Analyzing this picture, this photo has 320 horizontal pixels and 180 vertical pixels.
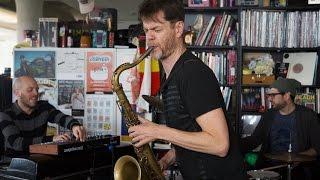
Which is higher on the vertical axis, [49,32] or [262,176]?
[49,32]

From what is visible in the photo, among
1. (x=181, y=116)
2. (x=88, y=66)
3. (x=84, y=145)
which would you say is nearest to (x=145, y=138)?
(x=181, y=116)

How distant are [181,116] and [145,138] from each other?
157 mm

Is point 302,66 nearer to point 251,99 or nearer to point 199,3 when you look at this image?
point 251,99

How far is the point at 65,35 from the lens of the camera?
13.2 feet

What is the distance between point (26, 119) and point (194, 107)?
2.27m

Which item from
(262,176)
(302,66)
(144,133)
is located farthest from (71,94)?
(144,133)

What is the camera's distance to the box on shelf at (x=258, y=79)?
4.00 meters

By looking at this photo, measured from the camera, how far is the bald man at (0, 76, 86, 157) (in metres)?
3.05

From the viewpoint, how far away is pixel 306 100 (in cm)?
405

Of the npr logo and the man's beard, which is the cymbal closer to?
the man's beard

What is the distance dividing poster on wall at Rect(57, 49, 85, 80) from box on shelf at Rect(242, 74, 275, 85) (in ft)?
5.24

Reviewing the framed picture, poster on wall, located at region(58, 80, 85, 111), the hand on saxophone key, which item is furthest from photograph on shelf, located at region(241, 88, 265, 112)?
the hand on saxophone key

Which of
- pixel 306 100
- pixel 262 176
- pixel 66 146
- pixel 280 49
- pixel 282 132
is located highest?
pixel 280 49

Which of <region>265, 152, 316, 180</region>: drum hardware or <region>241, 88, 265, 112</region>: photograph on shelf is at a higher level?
<region>241, 88, 265, 112</region>: photograph on shelf
